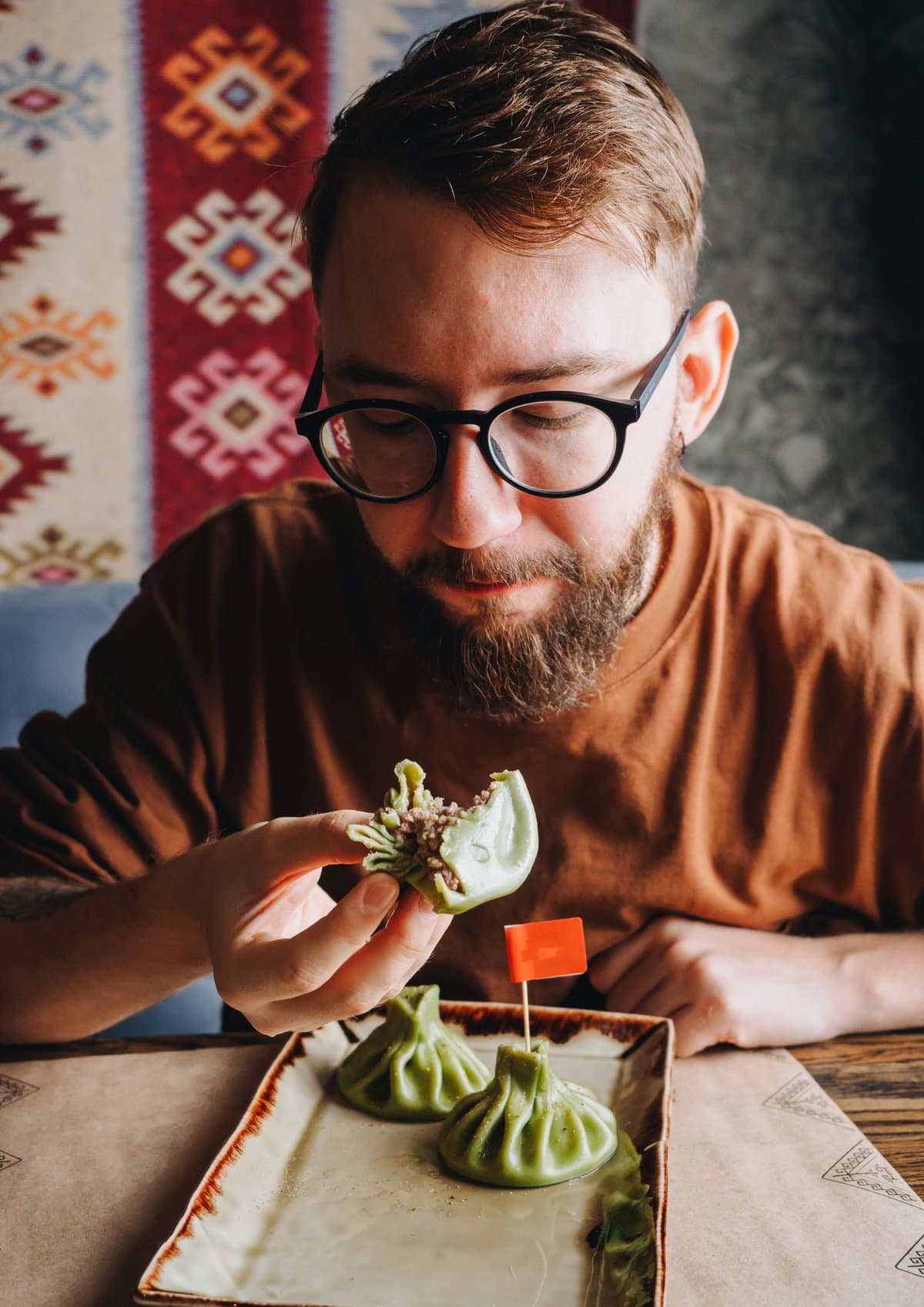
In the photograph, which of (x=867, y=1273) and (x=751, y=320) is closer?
(x=867, y=1273)

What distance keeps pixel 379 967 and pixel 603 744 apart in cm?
64

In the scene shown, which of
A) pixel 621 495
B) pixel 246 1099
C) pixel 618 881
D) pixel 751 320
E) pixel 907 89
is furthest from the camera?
pixel 751 320

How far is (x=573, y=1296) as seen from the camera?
2.88ft

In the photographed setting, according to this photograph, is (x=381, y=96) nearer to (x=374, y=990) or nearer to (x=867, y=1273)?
(x=374, y=990)

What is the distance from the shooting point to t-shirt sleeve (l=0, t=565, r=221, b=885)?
1503mm

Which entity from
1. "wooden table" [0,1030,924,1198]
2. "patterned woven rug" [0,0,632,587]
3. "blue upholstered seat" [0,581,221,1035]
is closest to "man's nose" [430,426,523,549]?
"wooden table" [0,1030,924,1198]

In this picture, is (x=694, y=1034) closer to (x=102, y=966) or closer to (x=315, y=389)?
(x=102, y=966)

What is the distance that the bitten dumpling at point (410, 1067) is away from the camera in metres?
1.13

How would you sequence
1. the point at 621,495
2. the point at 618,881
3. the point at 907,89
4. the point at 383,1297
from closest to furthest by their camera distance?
the point at 383,1297, the point at 621,495, the point at 618,881, the point at 907,89

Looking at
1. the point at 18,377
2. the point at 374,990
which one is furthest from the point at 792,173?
the point at 374,990

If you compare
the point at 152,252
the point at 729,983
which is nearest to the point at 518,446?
the point at 729,983

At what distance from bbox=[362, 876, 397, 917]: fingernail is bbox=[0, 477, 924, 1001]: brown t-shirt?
61 centimetres

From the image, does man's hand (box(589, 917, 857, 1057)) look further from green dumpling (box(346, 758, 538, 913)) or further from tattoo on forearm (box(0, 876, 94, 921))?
tattoo on forearm (box(0, 876, 94, 921))

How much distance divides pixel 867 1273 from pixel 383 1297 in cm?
40
